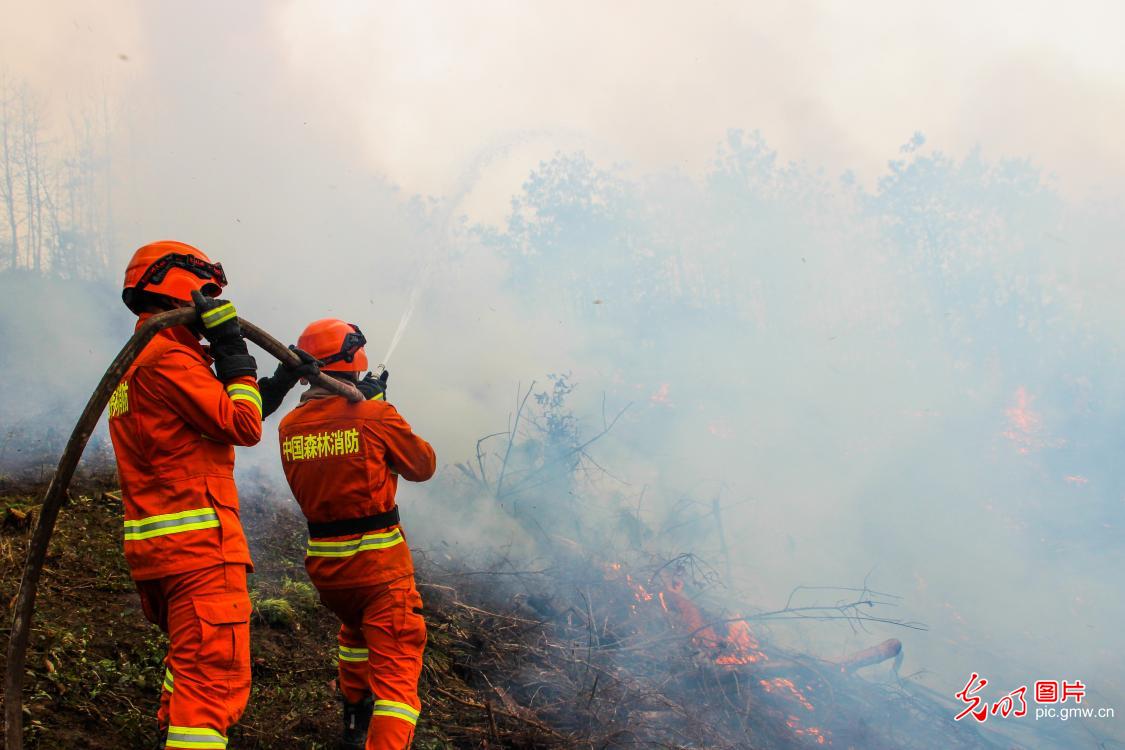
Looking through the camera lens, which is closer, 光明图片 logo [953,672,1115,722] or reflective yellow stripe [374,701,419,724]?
reflective yellow stripe [374,701,419,724]

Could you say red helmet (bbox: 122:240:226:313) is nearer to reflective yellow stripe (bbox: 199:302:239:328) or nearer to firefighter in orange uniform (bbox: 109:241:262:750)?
firefighter in orange uniform (bbox: 109:241:262:750)

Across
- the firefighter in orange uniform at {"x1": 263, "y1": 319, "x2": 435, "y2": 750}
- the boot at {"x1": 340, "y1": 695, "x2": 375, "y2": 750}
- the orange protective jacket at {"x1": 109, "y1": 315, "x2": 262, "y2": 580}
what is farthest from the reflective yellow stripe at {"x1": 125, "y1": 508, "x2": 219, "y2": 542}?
the boot at {"x1": 340, "y1": 695, "x2": 375, "y2": 750}

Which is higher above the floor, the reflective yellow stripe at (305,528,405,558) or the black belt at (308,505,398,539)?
the black belt at (308,505,398,539)

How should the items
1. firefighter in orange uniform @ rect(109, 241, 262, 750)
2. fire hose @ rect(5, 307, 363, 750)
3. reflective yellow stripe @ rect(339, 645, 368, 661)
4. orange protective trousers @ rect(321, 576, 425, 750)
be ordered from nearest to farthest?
fire hose @ rect(5, 307, 363, 750) < firefighter in orange uniform @ rect(109, 241, 262, 750) < orange protective trousers @ rect(321, 576, 425, 750) < reflective yellow stripe @ rect(339, 645, 368, 661)

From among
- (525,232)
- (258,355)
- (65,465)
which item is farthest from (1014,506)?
(65,465)

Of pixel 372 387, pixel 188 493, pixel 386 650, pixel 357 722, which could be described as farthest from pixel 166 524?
pixel 357 722

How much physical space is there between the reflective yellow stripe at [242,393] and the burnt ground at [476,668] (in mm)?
1531

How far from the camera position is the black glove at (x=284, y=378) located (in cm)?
302

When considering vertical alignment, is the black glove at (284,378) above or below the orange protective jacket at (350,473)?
above

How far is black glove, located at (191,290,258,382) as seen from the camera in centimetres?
254

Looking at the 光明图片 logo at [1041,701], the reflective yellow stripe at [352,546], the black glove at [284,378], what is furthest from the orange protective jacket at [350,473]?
the 光明图片 logo at [1041,701]

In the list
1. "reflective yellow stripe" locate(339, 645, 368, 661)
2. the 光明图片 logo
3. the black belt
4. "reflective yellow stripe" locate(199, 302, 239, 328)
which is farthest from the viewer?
the 光明图片 logo

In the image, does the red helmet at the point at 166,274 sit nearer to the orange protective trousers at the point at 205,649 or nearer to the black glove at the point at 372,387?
the black glove at the point at 372,387

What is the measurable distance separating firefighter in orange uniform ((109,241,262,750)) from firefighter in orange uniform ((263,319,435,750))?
0.57 metres
